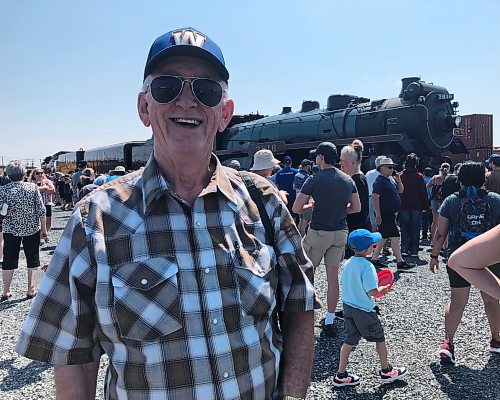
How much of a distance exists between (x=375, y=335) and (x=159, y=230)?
8.64 ft

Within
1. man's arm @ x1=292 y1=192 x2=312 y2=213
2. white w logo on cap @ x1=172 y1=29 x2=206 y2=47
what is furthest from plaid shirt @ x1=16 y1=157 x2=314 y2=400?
man's arm @ x1=292 y1=192 x2=312 y2=213

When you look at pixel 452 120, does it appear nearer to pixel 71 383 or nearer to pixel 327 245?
pixel 327 245

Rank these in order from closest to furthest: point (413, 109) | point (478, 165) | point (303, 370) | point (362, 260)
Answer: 1. point (303, 370)
2. point (362, 260)
3. point (478, 165)
4. point (413, 109)

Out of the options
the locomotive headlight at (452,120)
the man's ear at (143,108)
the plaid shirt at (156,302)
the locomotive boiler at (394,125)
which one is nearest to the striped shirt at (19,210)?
the man's ear at (143,108)

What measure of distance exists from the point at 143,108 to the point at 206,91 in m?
0.25

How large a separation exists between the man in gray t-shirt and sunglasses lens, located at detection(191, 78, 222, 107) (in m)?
3.32

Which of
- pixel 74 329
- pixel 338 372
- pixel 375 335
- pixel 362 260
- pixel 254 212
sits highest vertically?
pixel 254 212

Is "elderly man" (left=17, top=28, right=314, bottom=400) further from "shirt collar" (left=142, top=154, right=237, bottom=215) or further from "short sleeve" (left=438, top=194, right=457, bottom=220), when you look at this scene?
"short sleeve" (left=438, top=194, right=457, bottom=220)

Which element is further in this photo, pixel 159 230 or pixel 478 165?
pixel 478 165

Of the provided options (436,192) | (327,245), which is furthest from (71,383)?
(436,192)

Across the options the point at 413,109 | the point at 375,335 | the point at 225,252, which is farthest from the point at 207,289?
the point at 413,109

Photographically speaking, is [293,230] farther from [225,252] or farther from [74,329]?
[74,329]

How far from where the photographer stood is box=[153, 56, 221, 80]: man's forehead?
1544 mm

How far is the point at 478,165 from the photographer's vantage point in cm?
425
